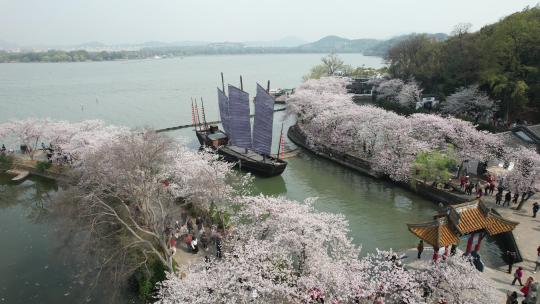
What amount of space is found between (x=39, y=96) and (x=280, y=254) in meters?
88.1

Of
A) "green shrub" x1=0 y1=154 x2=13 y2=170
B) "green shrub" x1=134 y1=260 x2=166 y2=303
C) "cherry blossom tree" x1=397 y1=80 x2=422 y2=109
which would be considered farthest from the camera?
"cherry blossom tree" x1=397 y1=80 x2=422 y2=109

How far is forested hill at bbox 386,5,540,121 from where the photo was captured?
128 ft

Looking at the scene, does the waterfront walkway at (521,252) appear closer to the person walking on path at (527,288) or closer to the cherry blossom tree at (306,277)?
the person walking on path at (527,288)

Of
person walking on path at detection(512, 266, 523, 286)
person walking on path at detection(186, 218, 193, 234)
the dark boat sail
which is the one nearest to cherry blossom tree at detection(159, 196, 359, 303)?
person walking on path at detection(186, 218, 193, 234)

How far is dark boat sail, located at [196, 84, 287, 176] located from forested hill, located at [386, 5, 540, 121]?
2536 centimetres

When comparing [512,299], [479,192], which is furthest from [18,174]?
[479,192]

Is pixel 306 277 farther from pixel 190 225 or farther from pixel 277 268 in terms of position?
pixel 190 225

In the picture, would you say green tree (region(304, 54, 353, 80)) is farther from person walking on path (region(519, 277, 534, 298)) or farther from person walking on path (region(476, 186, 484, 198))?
person walking on path (region(519, 277, 534, 298))

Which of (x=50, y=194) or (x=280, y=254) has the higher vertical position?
(x=280, y=254)

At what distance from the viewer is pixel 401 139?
93.9 feet

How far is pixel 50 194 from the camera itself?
2986 centimetres

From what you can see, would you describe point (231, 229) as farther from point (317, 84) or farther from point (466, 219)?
point (317, 84)

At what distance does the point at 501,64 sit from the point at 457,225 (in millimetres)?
33748

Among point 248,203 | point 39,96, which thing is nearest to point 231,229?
point 248,203
